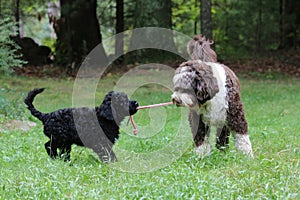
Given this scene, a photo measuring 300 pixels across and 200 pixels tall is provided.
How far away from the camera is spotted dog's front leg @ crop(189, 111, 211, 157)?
5509mm

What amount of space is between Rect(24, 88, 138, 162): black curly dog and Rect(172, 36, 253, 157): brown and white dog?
644mm

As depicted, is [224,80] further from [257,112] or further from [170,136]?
[257,112]

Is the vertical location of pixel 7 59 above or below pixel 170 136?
above

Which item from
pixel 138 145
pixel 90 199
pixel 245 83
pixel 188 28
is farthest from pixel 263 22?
pixel 90 199

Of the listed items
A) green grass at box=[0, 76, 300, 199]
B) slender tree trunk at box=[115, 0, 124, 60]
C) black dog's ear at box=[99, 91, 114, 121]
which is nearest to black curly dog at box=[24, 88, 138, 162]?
black dog's ear at box=[99, 91, 114, 121]

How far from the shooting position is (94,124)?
5238 millimetres

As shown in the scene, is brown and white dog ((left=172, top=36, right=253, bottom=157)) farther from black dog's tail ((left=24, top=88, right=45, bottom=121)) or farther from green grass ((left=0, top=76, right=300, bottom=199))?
black dog's tail ((left=24, top=88, right=45, bottom=121))

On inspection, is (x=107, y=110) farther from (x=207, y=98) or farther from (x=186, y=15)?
(x=186, y=15)

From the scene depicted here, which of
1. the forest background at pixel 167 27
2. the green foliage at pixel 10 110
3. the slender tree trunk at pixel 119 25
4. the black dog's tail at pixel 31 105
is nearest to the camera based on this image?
the black dog's tail at pixel 31 105

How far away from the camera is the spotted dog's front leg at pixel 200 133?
5.51 m

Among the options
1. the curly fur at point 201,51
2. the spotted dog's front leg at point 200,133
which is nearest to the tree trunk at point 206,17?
the curly fur at point 201,51

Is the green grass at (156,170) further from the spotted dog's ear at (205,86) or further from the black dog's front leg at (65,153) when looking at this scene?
the spotted dog's ear at (205,86)

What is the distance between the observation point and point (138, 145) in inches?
262

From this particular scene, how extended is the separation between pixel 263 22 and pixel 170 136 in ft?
47.5
